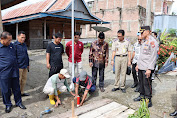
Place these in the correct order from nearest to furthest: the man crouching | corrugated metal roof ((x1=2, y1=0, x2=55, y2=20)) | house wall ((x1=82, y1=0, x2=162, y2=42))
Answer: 1. the man crouching
2. corrugated metal roof ((x1=2, y1=0, x2=55, y2=20))
3. house wall ((x1=82, y1=0, x2=162, y2=42))

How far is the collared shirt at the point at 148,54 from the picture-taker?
133 inches

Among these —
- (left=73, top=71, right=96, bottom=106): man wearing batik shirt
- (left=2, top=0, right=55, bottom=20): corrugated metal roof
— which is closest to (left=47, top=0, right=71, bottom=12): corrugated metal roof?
(left=2, top=0, right=55, bottom=20): corrugated metal roof

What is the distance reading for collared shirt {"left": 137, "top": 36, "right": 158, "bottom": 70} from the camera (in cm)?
338

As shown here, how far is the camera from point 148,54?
11.3 feet

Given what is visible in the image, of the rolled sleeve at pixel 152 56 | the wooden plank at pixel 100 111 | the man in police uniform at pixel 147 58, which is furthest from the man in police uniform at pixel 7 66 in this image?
the rolled sleeve at pixel 152 56

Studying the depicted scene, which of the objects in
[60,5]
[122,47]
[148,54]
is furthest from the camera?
[60,5]

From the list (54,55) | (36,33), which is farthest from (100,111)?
(36,33)

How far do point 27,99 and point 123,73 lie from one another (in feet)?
9.19

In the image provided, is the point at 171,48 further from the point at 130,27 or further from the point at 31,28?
the point at 130,27

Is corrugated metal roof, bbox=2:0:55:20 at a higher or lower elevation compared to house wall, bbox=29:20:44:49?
higher

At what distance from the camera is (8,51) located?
3.25 metres

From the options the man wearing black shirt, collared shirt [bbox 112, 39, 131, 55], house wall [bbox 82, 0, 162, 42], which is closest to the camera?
the man wearing black shirt

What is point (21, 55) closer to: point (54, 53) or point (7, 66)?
point (7, 66)

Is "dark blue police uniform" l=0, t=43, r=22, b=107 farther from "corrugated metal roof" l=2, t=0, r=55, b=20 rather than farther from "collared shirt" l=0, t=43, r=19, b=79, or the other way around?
"corrugated metal roof" l=2, t=0, r=55, b=20
